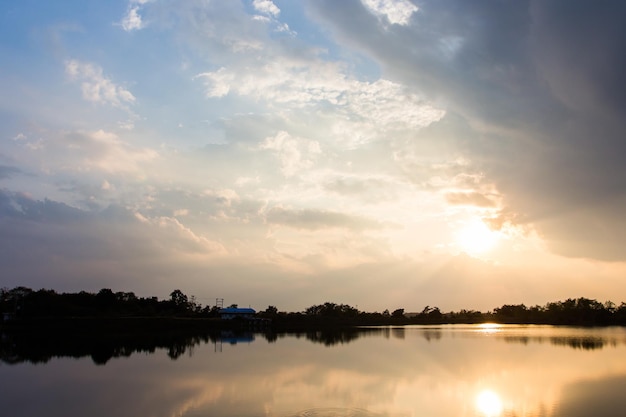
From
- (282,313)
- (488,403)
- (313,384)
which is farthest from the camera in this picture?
(282,313)

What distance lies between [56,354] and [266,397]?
2492cm

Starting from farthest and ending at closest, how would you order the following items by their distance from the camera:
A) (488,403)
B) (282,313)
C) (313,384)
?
1. (282,313)
2. (313,384)
3. (488,403)

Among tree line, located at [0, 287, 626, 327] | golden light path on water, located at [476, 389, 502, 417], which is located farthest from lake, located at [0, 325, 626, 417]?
tree line, located at [0, 287, 626, 327]

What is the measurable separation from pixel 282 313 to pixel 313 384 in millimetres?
87391

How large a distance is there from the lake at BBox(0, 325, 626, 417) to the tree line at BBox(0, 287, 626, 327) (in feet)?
125

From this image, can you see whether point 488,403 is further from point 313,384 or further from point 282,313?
point 282,313

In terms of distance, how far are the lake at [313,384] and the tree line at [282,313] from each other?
38.2m

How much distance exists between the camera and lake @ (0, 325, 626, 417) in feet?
56.9

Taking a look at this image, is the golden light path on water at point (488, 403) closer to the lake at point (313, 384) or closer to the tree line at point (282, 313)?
the lake at point (313, 384)

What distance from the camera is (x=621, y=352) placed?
122 ft

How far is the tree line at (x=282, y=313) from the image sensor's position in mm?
72812

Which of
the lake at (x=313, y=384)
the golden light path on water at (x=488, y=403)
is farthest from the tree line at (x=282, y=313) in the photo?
the golden light path on water at (x=488, y=403)

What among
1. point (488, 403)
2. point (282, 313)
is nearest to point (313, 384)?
point (488, 403)

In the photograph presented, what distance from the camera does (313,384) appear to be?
74.4 feet
